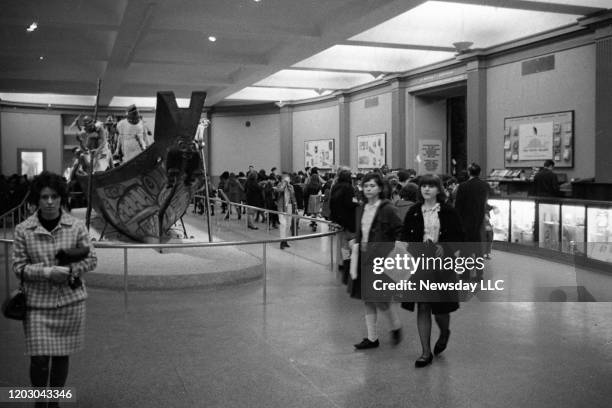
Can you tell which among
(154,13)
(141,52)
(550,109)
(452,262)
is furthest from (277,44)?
(452,262)

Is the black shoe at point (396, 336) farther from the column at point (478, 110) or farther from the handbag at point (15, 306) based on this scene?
the column at point (478, 110)

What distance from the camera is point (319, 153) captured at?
27609 mm

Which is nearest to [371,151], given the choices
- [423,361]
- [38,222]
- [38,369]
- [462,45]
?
[462,45]

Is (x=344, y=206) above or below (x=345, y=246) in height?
above

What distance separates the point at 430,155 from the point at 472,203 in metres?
12.7

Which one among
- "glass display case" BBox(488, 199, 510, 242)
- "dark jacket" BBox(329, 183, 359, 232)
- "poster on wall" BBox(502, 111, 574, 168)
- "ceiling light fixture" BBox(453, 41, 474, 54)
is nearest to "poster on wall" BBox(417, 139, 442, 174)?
"poster on wall" BBox(502, 111, 574, 168)

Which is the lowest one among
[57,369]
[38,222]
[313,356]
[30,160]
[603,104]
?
[313,356]

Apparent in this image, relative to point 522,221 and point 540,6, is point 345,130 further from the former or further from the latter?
point 522,221

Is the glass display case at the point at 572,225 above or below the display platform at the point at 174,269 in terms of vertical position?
above

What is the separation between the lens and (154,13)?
13570 mm

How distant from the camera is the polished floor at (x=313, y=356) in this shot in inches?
178

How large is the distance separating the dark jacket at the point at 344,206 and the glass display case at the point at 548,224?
371cm

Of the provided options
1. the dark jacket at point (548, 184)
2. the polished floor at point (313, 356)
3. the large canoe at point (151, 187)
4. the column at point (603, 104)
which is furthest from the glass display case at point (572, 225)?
the large canoe at point (151, 187)

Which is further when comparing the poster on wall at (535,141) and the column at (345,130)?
the column at (345,130)
